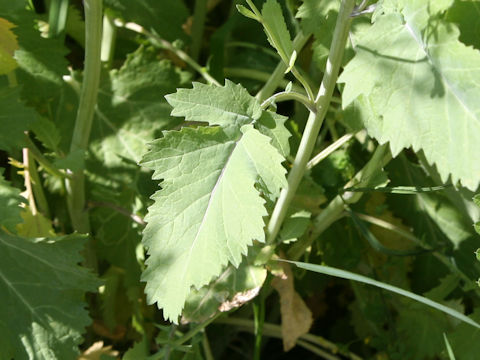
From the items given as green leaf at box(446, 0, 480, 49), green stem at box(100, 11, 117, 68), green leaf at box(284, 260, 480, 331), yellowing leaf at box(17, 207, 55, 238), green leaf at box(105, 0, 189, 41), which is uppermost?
green leaf at box(446, 0, 480, 49)

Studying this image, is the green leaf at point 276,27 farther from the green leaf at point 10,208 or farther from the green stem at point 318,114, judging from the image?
the green leaf at point 10,208

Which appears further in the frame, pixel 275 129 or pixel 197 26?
pixel 197 26

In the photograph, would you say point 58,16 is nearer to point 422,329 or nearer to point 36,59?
point 36,59

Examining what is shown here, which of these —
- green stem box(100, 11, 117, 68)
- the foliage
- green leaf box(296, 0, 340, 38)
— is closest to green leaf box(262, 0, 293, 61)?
the foliage

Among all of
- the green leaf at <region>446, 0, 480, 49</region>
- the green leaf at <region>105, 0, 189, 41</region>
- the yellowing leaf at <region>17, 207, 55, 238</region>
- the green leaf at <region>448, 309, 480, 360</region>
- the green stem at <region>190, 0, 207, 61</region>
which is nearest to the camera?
the green leaf at <region>446, 0, 480, 49</region>

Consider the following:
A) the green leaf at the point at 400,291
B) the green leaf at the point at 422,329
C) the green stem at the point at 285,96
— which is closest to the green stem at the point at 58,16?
the green stem at the point at 285,96

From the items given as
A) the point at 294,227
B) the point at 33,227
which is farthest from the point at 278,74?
the point at 33,227

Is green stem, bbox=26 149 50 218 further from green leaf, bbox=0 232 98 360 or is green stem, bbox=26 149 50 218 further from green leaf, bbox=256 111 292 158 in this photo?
green leaf, bbox=256 111 292 158
